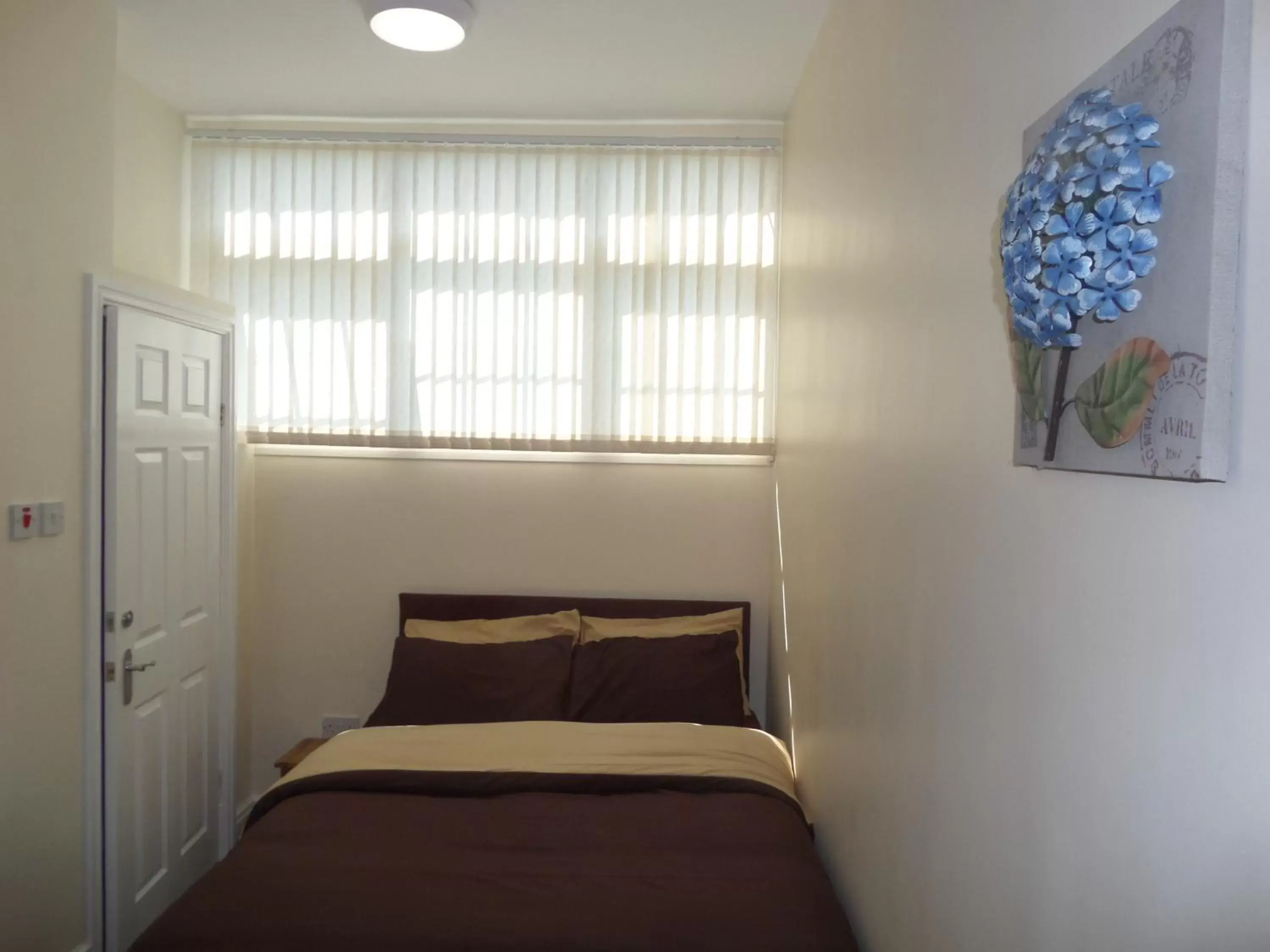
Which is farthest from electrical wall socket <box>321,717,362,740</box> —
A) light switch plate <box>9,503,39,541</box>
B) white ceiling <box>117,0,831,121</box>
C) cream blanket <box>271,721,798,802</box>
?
white ceiling <box>117,0,831,121</box>

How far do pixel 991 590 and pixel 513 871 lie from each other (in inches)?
53.4

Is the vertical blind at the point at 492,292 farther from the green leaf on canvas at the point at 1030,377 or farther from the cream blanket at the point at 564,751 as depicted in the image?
the green leaf on canvas at the point at 1030,377

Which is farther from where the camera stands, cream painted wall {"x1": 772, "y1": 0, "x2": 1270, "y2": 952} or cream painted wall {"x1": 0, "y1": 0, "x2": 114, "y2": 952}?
cream painted wall {"x1": 0, "y1": 0, "x2": 114, "y2": 952}

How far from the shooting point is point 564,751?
2.62m

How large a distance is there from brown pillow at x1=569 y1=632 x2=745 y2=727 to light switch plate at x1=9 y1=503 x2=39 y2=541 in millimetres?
1717

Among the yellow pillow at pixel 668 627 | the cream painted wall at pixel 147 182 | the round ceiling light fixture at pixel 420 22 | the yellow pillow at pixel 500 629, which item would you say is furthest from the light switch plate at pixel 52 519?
the yellow pillow at pixel 668 627

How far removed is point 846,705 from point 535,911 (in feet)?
2.94

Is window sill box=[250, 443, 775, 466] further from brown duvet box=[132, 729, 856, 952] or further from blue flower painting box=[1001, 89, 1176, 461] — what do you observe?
blue flower painting box=[1001, 89, 1176, 461]

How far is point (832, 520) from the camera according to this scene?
240 cm

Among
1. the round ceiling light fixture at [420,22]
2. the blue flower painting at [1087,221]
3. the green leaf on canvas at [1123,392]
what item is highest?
the round ceiling light fixture at [420,22]

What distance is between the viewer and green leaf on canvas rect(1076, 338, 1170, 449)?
2.70ft

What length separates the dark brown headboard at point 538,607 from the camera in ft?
11.3

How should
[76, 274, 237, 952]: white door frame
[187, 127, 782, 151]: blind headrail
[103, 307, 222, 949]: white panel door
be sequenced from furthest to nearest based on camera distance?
[187, 127, 782, 151]: blind headrail, [103, 307, 222, 949]: white panel door, [76, 274, 237, 952]: white door frame

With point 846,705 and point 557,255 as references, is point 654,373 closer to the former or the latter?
point 557,255
